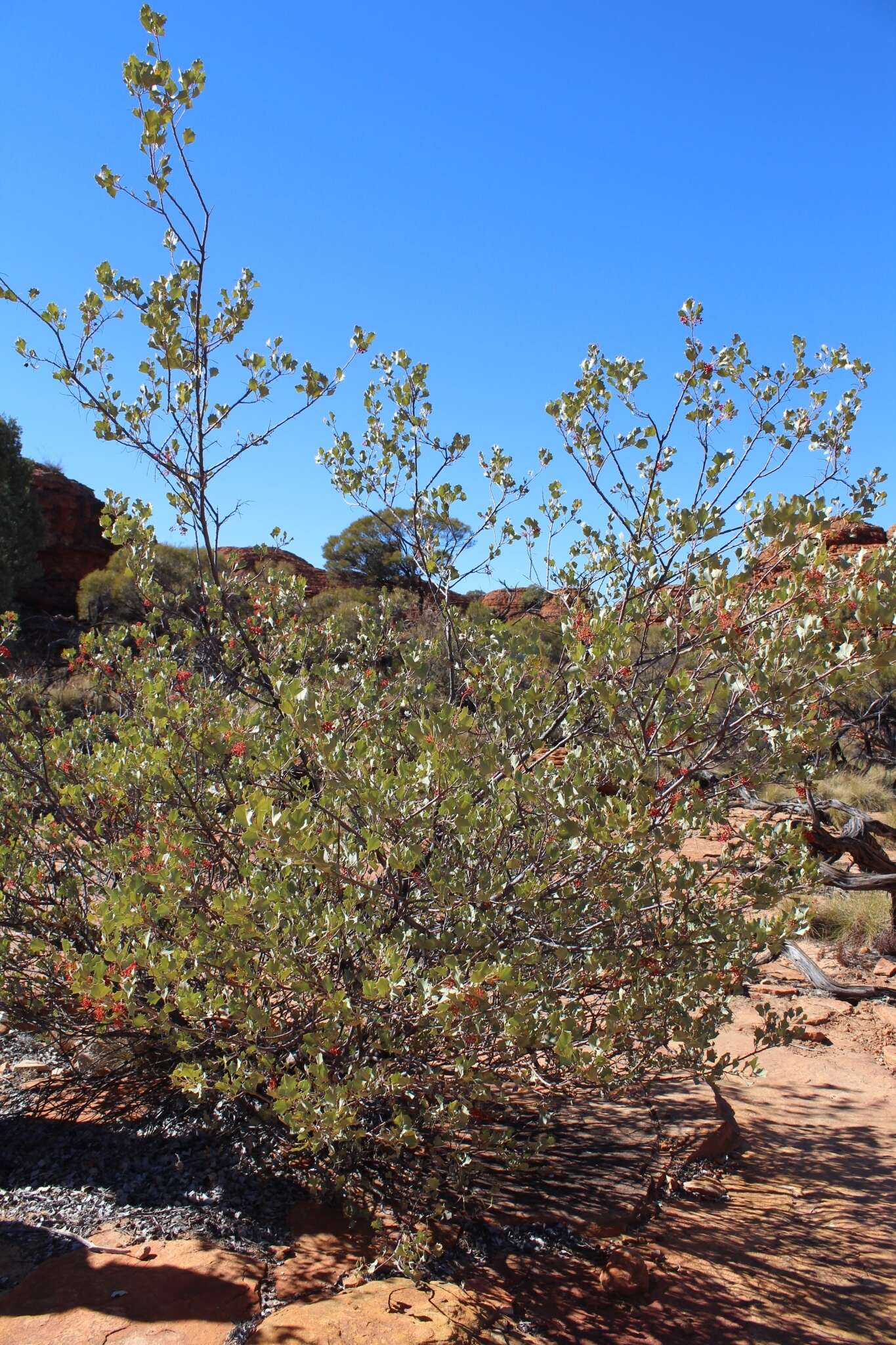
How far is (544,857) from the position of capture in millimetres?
2588

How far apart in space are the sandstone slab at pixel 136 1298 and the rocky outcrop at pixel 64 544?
2378 centimetres

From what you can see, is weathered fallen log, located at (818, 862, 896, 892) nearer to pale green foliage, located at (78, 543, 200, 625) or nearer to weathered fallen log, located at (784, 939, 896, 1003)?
weathered fallen log, located at (784, 939, 896, 1003)

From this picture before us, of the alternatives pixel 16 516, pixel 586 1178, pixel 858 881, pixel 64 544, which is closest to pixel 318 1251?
pixel 586 1178

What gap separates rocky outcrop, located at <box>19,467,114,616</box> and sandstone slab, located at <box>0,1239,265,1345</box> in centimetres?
2378

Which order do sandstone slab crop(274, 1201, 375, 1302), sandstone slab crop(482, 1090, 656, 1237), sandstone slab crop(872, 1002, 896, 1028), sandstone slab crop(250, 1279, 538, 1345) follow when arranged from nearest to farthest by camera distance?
sandstone slab crop(250, 1279, 538, 1345)
sandstone slab crop(274, 1201, 375, 1302)
sandstone slab crop(482, 1090, 656, 1237)
sandstone slab crop(872, 1002, 896, 1028)

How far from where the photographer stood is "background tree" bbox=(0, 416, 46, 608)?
808 inches

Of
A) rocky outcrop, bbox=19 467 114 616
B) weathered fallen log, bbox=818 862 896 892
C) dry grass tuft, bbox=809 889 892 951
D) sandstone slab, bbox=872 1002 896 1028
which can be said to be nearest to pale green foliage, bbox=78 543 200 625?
rocky outcrop, bbox=19 467 114 616

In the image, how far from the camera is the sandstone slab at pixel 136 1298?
234 cm

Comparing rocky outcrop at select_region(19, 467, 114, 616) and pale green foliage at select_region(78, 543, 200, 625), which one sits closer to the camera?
pale green foliage at select_region(78, 543, 200, 625)

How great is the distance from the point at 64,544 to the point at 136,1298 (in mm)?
25678

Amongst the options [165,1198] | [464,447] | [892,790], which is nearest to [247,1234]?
[165,1198]

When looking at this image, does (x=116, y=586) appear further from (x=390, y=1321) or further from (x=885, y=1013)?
(x=390, y=1321)

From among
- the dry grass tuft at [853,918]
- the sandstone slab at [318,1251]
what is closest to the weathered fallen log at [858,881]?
the dry grass tuft at [853,918]

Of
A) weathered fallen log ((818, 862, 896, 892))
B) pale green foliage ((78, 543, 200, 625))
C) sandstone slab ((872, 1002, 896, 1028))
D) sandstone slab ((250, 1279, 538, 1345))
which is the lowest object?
sandstone slab ((872, 1002, 896, 1028))
